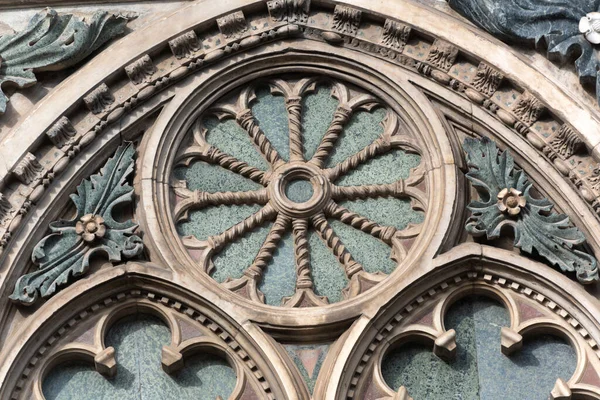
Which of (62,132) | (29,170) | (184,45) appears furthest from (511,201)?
(29,170)

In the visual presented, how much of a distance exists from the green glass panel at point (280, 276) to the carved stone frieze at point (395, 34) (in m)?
1.75

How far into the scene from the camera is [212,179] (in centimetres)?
1678

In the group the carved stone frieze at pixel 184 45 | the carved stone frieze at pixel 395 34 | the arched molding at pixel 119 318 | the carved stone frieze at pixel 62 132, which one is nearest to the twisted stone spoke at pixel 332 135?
the carved stone frieze at pixel 395 34

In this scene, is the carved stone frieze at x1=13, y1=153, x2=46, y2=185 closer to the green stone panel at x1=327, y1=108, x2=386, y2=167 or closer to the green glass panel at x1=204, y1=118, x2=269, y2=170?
the green glass panel at x1=204, y1=118, x2=269, y2=170

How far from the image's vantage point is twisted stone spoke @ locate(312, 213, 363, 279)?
16.3 m

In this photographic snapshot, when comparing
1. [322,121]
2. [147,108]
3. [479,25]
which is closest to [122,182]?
[147,108]

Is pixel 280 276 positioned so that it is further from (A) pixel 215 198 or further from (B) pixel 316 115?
(B) pixel 316 115

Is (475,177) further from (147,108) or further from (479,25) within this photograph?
(147,108)

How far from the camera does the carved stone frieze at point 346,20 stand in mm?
16953

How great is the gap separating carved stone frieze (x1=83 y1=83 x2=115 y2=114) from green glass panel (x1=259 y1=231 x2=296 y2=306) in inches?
67.3

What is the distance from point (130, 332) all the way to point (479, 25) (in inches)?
142

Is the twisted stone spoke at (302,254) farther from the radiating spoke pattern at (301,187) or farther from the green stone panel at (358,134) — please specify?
the green stone panel at (358,134)

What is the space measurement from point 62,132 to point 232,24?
5.35 ft

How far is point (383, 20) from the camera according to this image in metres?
16.9
